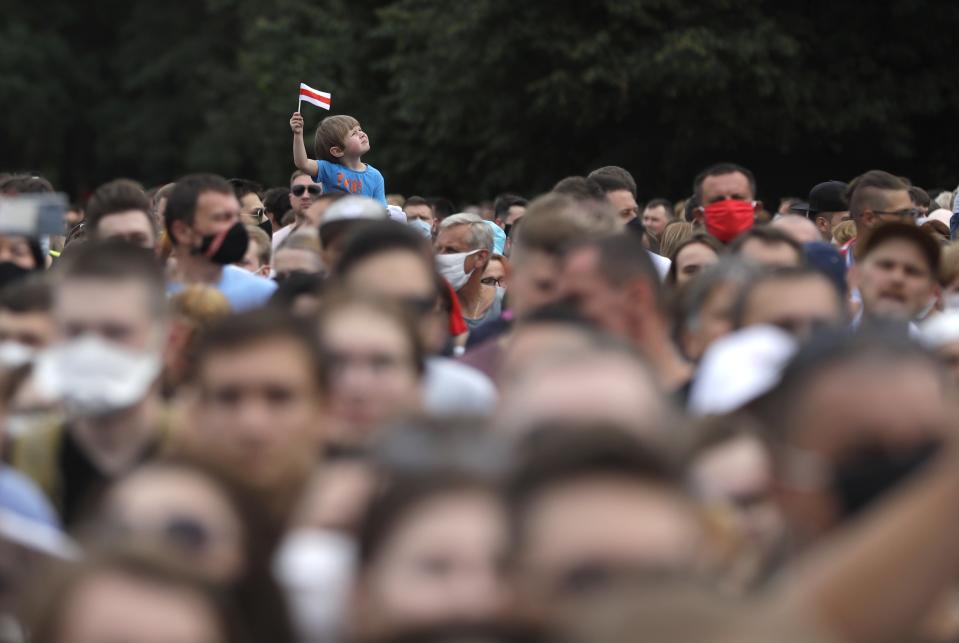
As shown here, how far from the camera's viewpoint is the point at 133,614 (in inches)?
118

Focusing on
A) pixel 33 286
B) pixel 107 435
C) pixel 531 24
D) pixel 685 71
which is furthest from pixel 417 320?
pixel 531 24

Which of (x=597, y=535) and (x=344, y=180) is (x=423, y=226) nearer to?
(x=344, y=180)

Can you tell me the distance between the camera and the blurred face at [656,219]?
1580cm

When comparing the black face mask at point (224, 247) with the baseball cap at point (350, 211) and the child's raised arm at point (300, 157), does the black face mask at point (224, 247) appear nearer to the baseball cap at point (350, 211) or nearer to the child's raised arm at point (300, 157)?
the baseball cap at point (350, 211)

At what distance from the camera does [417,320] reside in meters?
5.18

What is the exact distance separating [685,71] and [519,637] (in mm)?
27098

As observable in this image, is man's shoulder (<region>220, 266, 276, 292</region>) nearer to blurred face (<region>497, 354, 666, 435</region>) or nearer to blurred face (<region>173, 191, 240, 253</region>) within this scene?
blurred face (<region>173, 191, 240, 253</region>)

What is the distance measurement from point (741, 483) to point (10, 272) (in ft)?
14.6

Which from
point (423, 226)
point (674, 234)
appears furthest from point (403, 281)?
point (423, 226)

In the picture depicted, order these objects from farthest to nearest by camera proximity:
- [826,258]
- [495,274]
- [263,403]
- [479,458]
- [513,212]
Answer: [513,212] < [495,274] < [826,258] < [263,403] < [479,458]

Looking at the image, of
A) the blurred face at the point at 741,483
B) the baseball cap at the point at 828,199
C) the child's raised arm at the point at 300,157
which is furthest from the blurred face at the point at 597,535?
the baseball cap at the point at 828,199

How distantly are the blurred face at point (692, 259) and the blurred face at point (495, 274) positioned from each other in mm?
1816

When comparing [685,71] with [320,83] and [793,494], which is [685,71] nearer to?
[320,83]

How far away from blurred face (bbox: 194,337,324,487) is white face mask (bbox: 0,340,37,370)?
112 cm
